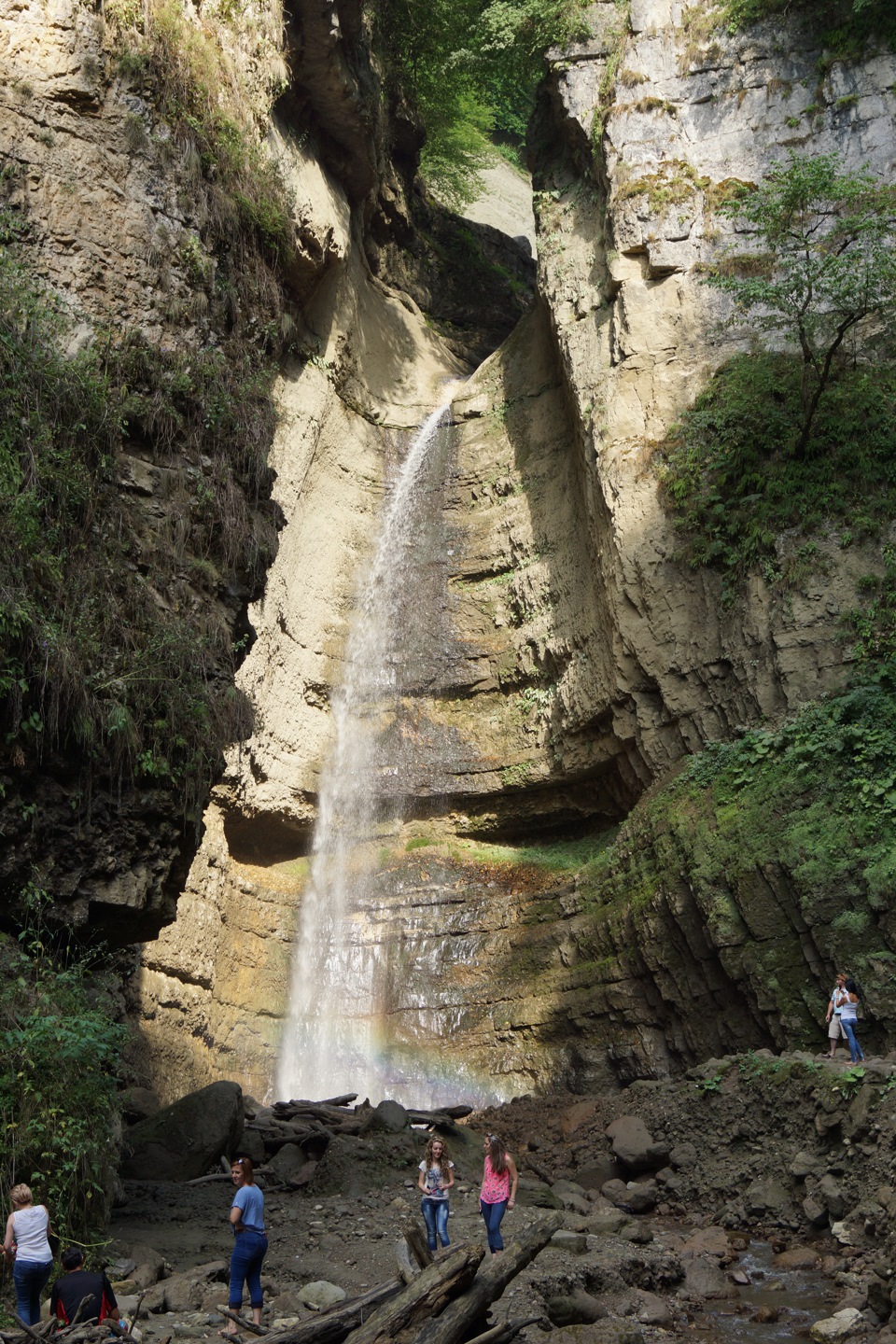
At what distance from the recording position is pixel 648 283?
2025cm

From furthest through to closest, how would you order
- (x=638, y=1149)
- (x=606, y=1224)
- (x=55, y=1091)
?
1. (x=638, y=1149)
2. (x=606, y=1224)
3. (x=55, y=1091)

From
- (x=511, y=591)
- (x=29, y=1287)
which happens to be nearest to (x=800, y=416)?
(x=511, y=591)

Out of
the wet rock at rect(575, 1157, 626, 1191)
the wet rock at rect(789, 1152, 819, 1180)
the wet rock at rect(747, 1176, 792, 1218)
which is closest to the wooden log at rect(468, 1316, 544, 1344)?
the wet rock at rect(747, 1176, 792, 1218)

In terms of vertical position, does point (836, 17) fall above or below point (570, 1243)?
above

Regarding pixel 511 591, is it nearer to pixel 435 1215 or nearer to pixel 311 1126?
pixel 311 1126

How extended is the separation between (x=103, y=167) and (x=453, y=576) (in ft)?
37.1

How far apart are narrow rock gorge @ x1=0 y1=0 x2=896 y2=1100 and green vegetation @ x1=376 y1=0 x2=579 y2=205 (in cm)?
124

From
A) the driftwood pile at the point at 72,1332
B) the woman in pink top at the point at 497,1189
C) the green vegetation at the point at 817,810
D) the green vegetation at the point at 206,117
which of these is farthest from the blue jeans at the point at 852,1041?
the green vegetation at the point at 206,117

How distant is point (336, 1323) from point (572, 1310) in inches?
120

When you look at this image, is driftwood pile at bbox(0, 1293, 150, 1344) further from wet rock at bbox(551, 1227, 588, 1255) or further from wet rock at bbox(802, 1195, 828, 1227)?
wet rock at bbox(802, 1195, 828, 1227)

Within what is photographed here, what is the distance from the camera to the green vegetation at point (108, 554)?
10438 millimetres

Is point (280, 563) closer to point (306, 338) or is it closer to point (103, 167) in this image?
point (306, 338)

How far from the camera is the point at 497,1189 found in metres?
8.67

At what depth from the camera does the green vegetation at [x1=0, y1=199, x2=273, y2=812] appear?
10438 mm
